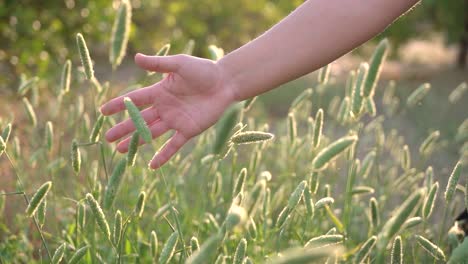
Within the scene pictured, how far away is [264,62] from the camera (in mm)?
1752

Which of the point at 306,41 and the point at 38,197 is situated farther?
the point at 306,41

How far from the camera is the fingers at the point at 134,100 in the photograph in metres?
1.76

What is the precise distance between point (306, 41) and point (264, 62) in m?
0.13

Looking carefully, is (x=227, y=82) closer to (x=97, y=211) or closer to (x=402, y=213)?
(x=97, y=211)

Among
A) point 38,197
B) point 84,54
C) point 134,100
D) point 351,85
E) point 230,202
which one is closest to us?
point 38,197

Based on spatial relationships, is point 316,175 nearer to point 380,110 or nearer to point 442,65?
point 380,110

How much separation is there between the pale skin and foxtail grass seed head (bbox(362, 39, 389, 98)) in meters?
0.23

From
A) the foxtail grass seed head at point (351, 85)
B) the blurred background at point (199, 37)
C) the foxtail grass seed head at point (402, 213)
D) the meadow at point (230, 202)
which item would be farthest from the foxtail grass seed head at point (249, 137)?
the blurred background at point (199, 37)

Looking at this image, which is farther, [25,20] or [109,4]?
[109,4]

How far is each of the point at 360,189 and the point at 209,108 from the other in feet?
2.05

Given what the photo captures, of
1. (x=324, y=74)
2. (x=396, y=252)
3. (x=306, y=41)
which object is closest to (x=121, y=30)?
(x=306, y=41)

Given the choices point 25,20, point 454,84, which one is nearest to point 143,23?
point 25,20

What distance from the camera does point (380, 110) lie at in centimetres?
723

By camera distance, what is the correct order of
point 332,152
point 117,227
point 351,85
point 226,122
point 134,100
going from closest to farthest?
point 226,122, point 332,152, point 117,227, point 134,100, point 351,85
